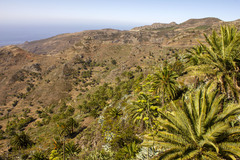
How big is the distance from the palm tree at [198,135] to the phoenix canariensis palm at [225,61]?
3862 millimetres

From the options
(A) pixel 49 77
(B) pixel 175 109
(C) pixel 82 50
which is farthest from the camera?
(C) pixel 82 50

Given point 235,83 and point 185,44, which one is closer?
point 235,83

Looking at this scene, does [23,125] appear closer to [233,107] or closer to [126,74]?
[126,74]

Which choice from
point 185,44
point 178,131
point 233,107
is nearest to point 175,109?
point 178,131

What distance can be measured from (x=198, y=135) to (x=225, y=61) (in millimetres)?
7315

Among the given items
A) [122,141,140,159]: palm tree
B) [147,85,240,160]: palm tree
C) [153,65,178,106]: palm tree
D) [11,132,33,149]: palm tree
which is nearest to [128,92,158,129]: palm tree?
[153,65,178,106]: palm tree

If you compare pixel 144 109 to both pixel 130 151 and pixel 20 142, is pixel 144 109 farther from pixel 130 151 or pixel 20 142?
pixel 20 142

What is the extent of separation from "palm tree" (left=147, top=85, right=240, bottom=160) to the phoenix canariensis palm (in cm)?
386

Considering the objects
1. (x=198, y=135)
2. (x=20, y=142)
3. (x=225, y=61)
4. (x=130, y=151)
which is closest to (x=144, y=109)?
(x=130, y=151)

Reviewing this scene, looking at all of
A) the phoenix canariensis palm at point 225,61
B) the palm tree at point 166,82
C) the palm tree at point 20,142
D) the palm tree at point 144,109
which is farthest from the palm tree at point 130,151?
the palm tree at point 20,142

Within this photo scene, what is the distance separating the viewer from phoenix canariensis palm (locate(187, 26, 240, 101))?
1042cm

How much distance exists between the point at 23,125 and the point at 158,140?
79.7 m

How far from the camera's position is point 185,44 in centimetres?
10138

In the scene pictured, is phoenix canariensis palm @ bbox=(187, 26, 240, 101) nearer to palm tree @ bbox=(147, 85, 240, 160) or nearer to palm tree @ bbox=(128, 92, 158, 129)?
palm tree @ bbox=(147, 85, 240, 160)
